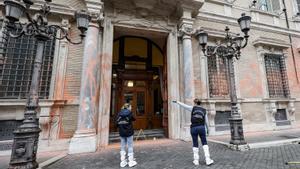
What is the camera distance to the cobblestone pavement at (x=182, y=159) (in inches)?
158

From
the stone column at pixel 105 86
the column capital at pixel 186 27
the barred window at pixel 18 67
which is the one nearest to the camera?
the barred window at pixel 18 67

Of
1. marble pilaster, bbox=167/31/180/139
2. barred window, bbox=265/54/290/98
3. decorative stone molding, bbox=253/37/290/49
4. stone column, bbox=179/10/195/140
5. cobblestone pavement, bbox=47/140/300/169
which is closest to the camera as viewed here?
cobblestone pavement, bbox=47/140/300/169

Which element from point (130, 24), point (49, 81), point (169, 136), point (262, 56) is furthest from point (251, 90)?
point (49, 81)

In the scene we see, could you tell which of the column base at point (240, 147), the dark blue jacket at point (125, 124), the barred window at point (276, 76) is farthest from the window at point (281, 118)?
the dark blue jacket at point (125, 124)

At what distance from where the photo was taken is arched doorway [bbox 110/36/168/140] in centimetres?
1018

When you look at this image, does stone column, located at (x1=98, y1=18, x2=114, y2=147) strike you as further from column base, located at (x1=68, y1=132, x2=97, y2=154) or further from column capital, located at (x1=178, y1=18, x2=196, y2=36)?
column capital, located at (x1=178, y1=18, x2=196, y2=36)

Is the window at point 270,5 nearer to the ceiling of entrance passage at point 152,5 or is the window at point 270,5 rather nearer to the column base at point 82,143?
the ceiling of entrance passage at point 152,5

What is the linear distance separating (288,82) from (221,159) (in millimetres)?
9250

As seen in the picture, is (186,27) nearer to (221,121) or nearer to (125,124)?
(221,121)

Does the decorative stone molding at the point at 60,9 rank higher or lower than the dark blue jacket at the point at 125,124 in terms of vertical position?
higher

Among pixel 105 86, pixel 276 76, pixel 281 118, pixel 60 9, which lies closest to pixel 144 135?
pixel 105 86

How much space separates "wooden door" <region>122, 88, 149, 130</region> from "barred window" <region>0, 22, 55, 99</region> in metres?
4.83

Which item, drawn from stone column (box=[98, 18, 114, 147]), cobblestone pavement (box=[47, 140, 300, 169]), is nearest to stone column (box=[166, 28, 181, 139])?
cobblestone pavement (box=[47, 140, 300, 169])

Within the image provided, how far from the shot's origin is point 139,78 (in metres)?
10.7
